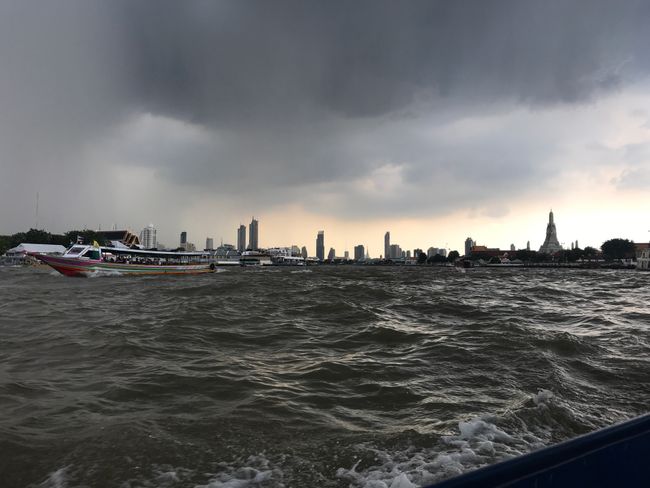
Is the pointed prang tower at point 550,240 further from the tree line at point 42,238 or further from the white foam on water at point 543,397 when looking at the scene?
the white foam on water at point 543,397

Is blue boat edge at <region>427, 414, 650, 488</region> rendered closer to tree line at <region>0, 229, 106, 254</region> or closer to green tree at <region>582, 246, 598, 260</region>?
tree line at <region>0, 229, 106, 254</region>

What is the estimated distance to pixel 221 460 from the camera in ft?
12.1

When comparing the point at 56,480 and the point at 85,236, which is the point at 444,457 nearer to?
the point at 56,480

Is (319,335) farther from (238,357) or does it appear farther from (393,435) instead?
(393,435)

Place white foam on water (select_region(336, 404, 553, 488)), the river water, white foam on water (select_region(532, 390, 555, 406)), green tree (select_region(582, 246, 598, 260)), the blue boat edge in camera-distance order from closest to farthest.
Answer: the blue boat edge
white foam on water (select_region(336, 404, 553, 488))
the river water
white foam on water (select_region(532, 390, 555, 406))
green tree (select_region(582, 246, 598, 260))

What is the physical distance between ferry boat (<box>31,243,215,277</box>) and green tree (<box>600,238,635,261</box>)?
134m

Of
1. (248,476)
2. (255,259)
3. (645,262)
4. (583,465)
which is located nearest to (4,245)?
(255,259)

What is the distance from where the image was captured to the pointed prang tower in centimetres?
17512

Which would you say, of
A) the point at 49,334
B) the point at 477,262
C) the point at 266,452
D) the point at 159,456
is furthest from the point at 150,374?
the point at 477,262

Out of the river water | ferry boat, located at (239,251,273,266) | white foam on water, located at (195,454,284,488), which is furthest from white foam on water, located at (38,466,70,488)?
ferry boat, located at (239,251,273,266)

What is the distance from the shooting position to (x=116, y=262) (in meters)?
49.7

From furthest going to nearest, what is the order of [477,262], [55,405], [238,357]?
[477,262] → [238,357] → [55,405]

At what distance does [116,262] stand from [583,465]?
183 feet

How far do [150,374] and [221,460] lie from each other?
3279mm
